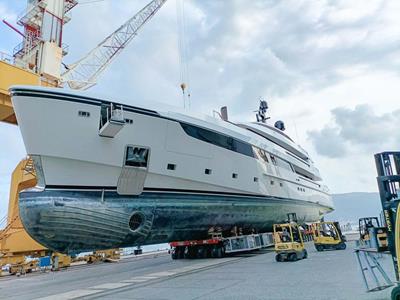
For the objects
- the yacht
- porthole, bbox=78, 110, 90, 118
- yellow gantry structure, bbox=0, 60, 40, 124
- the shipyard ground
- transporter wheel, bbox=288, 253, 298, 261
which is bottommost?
the shipyard ground

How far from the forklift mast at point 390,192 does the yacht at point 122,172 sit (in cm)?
781

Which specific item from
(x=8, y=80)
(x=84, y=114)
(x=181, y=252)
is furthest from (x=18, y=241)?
(x=84, y=114)

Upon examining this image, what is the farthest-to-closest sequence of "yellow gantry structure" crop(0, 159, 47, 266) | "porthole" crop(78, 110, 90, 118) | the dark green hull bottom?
"yellow gantry structure" crop(0, 159, 47, 266)
"porthole" crop(78, 110, 90, 118)
the dark green hull bottom

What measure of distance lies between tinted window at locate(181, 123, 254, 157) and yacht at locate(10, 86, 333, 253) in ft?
0.15

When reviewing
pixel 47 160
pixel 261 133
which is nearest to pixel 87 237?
pixel 47 160

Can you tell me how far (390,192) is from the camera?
5125mm

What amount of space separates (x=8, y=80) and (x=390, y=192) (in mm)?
17452

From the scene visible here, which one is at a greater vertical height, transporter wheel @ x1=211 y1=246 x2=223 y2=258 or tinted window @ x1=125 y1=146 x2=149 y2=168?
tinted window @ x1=125 y1=146 x2=149 y2=168

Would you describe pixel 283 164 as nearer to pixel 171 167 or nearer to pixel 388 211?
pixel 171 167

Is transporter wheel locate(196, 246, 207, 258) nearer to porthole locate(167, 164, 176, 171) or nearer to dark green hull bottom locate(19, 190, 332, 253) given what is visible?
dark green hull bottom locate(19, 190, 332, 253)

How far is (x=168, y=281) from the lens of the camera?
31.5 ft

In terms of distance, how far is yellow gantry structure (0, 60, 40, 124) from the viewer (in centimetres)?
1614

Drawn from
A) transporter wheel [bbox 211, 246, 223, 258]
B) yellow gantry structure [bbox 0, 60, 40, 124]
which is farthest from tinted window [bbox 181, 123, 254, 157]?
yellow gantry structure [bbox 0, 60, 40, 124]

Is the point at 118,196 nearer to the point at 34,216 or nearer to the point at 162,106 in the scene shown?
the point at 34,216
